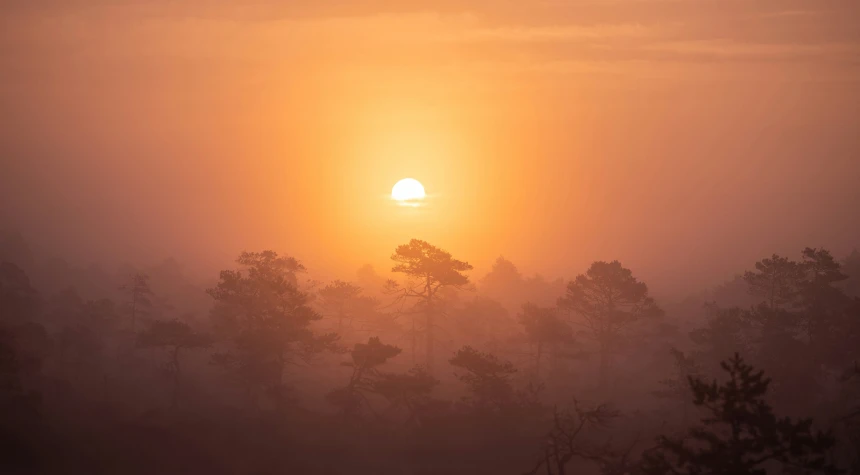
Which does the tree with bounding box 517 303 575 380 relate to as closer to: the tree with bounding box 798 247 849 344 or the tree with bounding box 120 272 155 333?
the tree with bounding box 798 247 849 344

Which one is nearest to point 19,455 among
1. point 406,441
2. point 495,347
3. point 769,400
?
point 406,441

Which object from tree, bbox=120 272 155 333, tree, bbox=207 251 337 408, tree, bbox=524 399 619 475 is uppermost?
tree, bbox=120 272 155 333

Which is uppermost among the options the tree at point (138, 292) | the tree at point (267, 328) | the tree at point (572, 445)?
the tree at point (138, 292)

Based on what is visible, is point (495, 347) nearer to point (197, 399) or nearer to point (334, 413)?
point (334, 413)

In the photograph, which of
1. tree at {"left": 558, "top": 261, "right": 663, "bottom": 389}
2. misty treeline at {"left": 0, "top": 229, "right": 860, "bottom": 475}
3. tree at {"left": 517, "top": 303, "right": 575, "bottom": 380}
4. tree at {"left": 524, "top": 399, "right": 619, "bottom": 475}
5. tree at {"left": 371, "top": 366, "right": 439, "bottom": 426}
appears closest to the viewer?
tree at {"left": 524, "top": 399, "right": 619, "bottom": 475}

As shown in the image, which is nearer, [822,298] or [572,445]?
[572,445]

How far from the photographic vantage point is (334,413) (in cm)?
4372

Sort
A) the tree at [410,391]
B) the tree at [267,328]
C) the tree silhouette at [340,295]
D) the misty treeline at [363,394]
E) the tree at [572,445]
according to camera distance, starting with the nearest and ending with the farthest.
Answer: the tree at [572,445]
the misty treeline at [363,394]
the tree at [410,391]
the tree at [267,328]
the tree silhouette at [340,295]

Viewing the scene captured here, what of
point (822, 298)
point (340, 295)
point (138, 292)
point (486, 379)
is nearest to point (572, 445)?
point (486, 379)

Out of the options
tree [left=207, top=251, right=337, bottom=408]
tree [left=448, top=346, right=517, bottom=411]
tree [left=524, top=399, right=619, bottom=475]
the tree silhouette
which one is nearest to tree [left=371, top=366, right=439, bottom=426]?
tree [left=448, top=346, right=517, bottom=411]

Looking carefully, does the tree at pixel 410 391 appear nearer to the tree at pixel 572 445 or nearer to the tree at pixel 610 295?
the tree at pixel 572 445

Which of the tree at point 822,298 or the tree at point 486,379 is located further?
the tree at point 822,298

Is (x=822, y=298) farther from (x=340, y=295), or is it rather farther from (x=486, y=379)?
(x=340, y=295)

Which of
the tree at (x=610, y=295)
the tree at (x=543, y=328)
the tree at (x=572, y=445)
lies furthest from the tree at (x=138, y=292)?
the tree at (x=572, y=445)
